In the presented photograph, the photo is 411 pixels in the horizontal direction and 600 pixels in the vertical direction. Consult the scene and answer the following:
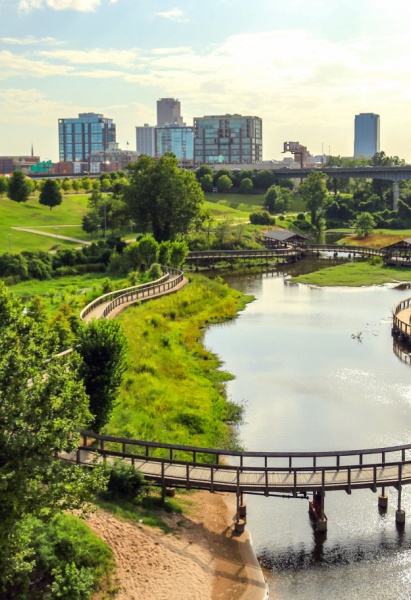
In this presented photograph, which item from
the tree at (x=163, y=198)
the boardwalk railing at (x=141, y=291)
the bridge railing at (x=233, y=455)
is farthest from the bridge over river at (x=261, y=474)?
the tree at (x=163, y=198)

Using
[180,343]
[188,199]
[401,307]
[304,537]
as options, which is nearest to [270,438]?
[304,537]

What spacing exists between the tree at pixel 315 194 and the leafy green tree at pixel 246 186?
1183 inches

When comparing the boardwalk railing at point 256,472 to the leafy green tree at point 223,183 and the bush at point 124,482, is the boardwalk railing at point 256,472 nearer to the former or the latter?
the bush at point 124,482

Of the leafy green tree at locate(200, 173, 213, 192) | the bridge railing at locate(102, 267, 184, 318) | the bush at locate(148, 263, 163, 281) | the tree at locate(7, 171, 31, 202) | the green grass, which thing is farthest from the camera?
the leafy green tree at locate(200, 173, 213, 192)

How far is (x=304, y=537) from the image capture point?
2734 cm

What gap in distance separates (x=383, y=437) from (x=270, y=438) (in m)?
5.17

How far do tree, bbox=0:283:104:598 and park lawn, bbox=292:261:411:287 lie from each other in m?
66.9

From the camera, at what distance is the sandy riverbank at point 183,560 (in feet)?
77.1

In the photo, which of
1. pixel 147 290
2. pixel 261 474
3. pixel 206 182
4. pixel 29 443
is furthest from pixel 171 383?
pixel 206 182

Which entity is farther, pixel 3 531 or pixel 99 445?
pixel 99 445

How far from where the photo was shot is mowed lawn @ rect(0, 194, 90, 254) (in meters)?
92.7

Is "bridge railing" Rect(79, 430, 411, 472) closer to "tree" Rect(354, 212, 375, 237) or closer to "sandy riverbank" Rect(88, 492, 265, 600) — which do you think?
"sandy riverbank" Rect(88, 492, 265, 600)

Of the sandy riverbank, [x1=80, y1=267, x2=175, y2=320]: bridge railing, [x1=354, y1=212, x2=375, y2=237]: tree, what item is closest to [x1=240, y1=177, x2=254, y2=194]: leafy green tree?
[x1=354, y1=212, x2=375, y2=237]: tree

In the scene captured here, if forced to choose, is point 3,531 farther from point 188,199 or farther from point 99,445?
point 188,199
